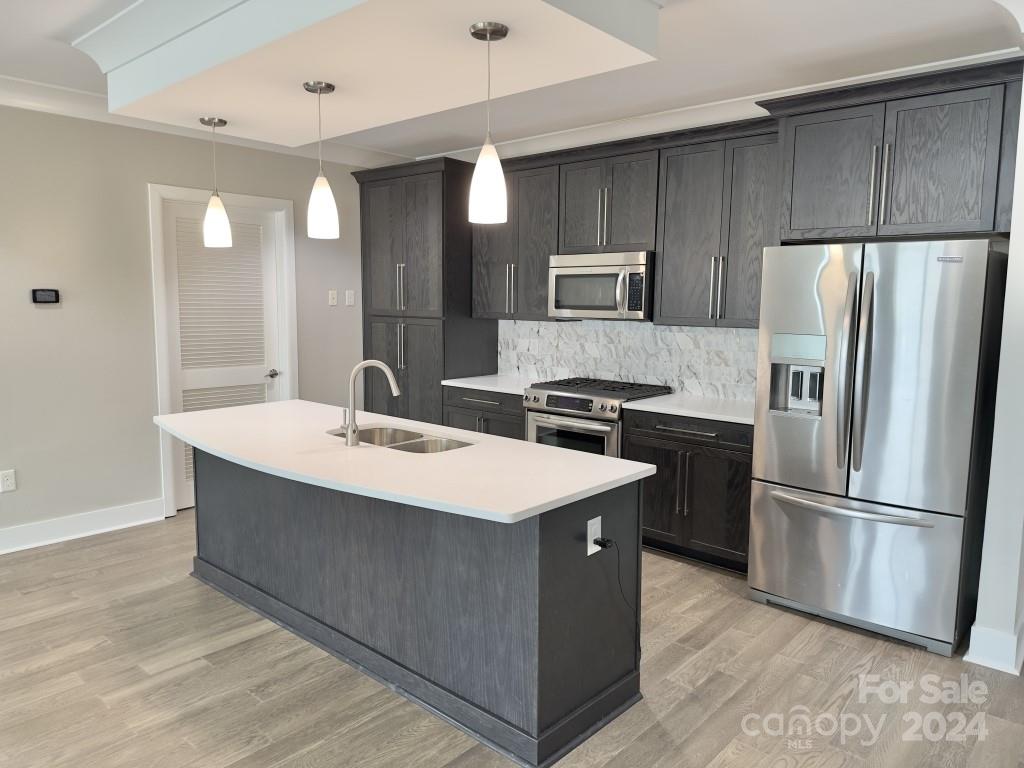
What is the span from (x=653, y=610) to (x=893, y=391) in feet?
4.73

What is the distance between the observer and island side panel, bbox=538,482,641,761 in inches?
88.3

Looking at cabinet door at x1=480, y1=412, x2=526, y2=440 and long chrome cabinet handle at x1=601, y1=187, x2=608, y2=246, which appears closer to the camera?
long chrome cabinet handle at x1=601, y1=187, x2=608, y2=246

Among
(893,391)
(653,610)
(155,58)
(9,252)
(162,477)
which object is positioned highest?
(155,58)

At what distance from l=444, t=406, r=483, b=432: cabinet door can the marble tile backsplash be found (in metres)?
0.63

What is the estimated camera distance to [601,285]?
441cm

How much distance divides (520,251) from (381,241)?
1192 mm

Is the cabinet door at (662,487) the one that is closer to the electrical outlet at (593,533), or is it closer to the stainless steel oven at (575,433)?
the stainless steel oven at (575,433)

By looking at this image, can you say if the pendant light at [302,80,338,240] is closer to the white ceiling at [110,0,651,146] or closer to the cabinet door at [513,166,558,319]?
the white ceiling at [110,0,651,146]

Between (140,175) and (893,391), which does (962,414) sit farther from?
(140,175)

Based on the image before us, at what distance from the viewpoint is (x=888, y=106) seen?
3.08m

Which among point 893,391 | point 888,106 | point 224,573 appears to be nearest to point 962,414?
point 893,391

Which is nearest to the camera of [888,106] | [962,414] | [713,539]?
[962,414]

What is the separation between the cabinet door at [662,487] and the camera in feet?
12.9

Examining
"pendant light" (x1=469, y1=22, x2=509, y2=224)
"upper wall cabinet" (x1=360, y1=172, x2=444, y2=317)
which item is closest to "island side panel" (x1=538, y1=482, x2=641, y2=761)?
"pendant light" (x1=469, y1=22, x2=509, y2=224)
